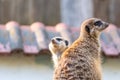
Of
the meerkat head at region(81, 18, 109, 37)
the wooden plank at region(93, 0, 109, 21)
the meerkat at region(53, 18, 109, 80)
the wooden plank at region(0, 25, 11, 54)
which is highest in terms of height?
the wooden plank at region(93, 0, 109, 21)

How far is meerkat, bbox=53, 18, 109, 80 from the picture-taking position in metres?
3.21

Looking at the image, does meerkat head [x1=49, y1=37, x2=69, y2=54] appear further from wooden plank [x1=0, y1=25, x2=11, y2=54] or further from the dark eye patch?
wooden plank [x1=0, y1=25, x2=11, y2=54]

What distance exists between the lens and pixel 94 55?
3.39 m

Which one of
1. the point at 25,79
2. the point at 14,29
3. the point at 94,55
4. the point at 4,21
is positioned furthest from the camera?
the point at 4,21

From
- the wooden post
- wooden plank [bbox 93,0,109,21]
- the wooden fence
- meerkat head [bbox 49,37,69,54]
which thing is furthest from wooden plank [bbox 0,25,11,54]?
meerkat head [bbox 49,37,69,54]

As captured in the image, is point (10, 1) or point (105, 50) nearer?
point (105, 50)

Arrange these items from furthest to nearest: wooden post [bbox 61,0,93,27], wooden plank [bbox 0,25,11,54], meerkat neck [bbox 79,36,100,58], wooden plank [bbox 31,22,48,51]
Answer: wooden post [bbox 61,0,93,27] < wooden plank [bbox 31,22,48,51] < wooden plank [bbox 0,25,11,54] < meerkat neck [bbox 79,36,100,58]

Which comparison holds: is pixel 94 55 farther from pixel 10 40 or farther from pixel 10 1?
pixel 10 1

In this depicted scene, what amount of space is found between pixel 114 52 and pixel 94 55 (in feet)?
8.50

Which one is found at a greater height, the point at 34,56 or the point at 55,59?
the point at 34,56

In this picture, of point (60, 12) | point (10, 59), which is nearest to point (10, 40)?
point (10, 59)

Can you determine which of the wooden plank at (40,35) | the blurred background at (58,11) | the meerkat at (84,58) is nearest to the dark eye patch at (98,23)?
the meerkat at (84,58)

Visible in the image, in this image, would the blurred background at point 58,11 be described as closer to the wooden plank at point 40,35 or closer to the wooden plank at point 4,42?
the wooden plank at point 40,35

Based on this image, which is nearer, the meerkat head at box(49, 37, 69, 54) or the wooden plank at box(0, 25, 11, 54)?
the meerkat head at box(49, 37, 69, 54)
